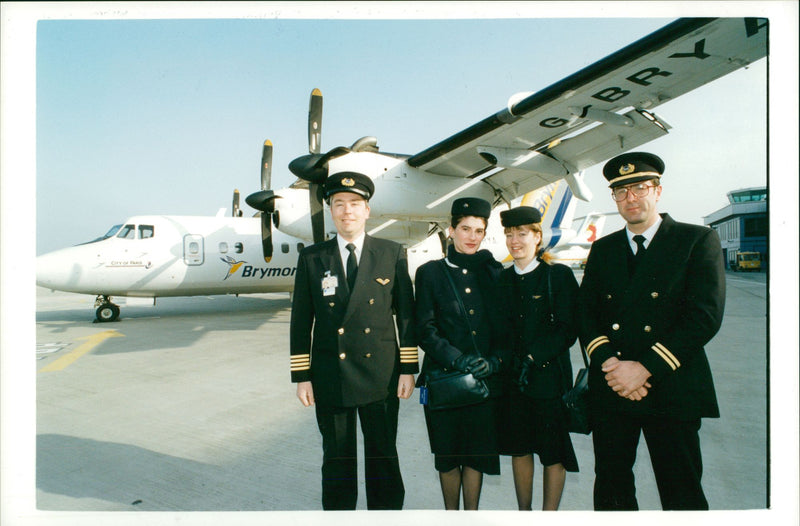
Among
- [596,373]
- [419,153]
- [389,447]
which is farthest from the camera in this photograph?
[419,153]

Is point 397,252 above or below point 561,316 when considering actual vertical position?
above

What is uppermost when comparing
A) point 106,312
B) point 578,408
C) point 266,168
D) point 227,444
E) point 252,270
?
point 266,168

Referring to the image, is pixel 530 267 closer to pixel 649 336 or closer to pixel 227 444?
pixel 649 336

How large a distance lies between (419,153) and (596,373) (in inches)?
183

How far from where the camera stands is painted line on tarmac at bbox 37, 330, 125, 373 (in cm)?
536

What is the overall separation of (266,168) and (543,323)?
315 inches

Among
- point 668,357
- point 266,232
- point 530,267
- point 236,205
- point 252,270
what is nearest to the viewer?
point 668,357

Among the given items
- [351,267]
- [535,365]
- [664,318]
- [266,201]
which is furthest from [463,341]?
[266,201]

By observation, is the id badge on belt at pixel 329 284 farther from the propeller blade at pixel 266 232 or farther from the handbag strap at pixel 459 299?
the propeller blade at pixel 266 232

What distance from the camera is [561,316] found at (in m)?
2.12

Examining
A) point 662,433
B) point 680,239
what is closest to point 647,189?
point 680,239

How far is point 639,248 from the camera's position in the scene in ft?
6.80


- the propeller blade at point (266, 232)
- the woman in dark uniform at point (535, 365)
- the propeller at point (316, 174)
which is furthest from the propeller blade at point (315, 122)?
the woman in dark uniform at point (535, 365)

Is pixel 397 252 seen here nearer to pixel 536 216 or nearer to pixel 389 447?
pixel 536 216
